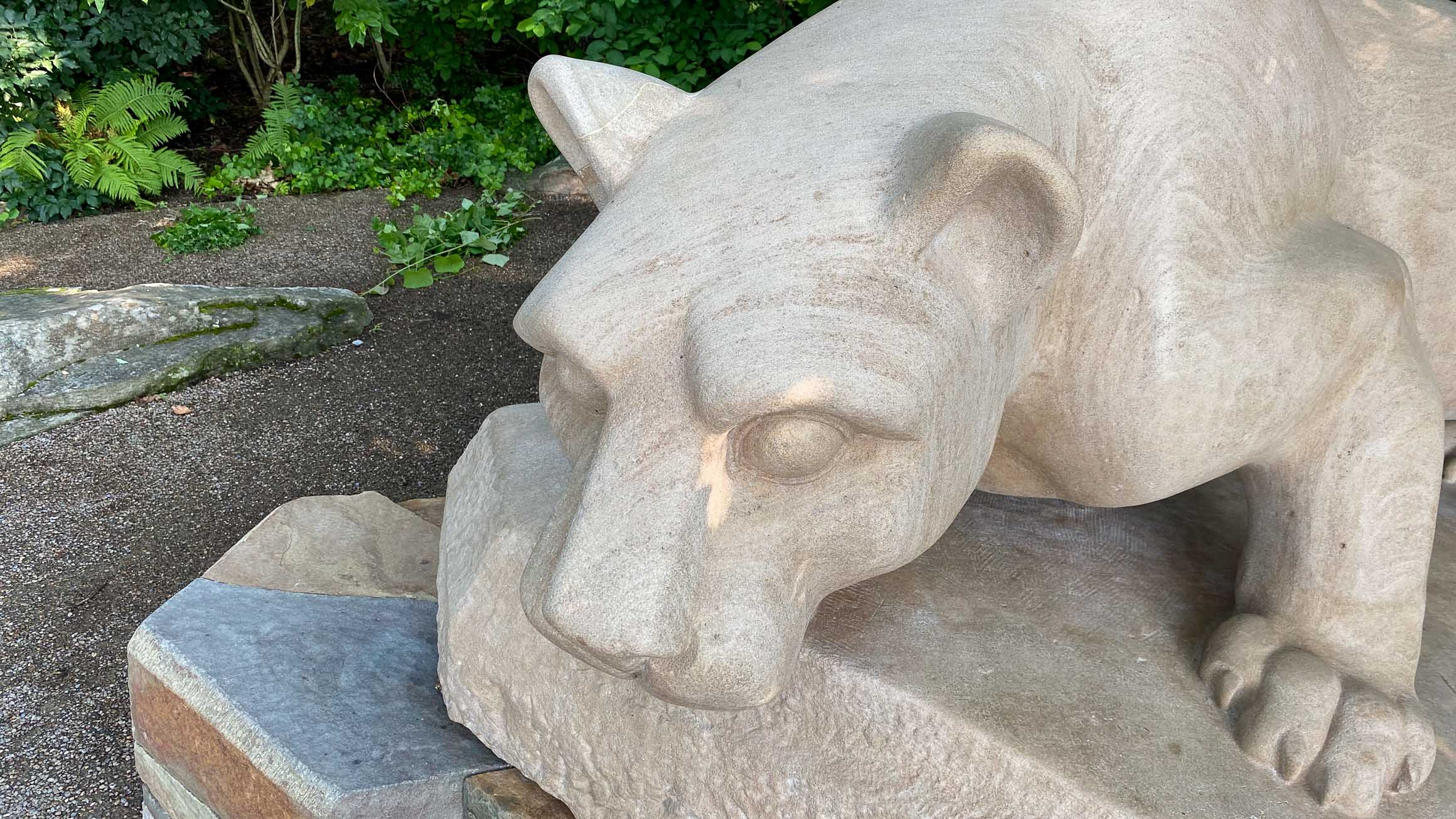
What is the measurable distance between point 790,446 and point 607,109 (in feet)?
1.90

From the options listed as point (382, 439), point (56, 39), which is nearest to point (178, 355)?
point (382, 439)

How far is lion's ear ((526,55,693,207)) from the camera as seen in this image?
1599 mm

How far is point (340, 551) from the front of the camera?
120 inches

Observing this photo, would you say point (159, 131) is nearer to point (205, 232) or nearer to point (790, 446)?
point (205, 232)

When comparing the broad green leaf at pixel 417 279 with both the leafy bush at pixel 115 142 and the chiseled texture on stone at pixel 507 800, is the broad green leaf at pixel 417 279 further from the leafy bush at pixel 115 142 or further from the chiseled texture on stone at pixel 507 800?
the chiseled texture on stone at pixel 507 800

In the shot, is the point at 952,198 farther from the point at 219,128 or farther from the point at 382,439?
the point at 219,128

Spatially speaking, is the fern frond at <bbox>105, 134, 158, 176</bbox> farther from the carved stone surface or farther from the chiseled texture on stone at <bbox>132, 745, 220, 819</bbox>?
the carved stone surface

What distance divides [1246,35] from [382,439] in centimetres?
381

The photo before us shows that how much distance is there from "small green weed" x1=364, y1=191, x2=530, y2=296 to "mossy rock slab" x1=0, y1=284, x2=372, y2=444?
2.70 feet

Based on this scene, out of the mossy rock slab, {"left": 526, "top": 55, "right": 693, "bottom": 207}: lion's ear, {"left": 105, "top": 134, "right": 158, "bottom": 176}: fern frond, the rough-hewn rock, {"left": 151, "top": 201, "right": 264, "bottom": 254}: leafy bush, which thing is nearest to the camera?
{"left": 526, "top": 55, "right": 693, "bottom": 207}: lion's ear

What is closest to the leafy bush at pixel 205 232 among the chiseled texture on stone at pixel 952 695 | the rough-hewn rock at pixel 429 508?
the rough-hewn rock at pixel 429 508

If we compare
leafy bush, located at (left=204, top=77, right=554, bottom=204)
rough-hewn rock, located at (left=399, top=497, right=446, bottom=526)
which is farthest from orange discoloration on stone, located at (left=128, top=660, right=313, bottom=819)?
leafy bush, located at (left=204, top=77, right=554, bottom=204)

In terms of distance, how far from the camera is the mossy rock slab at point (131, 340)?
185 inches

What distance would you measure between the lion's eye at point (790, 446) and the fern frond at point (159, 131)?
25.2 feet
